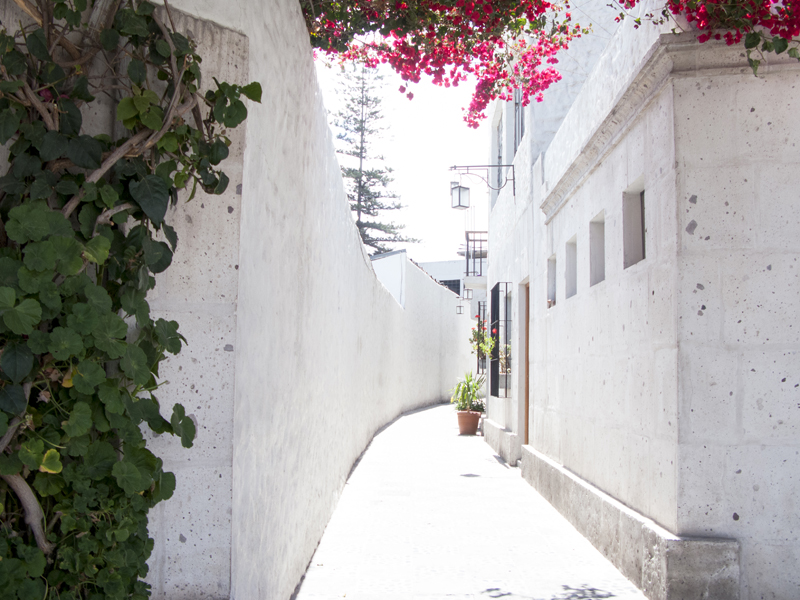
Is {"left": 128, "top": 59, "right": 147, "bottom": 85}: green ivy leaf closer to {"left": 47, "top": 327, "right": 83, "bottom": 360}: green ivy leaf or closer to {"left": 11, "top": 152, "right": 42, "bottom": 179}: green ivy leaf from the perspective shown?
{"left": 11, "top": 152, "right": 42, "bottom": 179}: green ivy leaf

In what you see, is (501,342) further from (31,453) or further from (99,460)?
(31,453)

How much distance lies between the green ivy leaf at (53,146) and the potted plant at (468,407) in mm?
10617

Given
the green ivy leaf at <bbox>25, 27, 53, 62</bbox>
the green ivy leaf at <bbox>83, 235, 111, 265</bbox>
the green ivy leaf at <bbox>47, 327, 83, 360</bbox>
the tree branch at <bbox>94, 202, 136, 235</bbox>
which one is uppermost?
the green ivy leaf at <bbox>25, 27, 53, 62</bbox>

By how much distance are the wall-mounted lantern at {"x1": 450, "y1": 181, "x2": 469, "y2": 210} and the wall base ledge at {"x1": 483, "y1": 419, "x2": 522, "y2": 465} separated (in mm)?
3290

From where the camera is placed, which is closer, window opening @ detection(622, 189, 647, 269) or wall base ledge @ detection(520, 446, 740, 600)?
wall base ledge @ detection(520, 446, 740, 600)

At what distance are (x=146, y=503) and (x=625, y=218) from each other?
127 inches

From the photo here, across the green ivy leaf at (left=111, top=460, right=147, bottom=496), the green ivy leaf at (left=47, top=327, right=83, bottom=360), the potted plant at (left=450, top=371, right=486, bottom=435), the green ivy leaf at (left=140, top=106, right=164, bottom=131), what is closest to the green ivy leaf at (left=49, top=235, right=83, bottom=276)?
the green ivy leaf at (left=47, top=327, right=83, bottom=360)

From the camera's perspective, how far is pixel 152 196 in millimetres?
1785

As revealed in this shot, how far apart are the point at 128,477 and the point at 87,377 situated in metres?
0.27

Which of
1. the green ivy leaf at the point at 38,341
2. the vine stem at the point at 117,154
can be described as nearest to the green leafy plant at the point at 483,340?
the vine stem at the point at 117,154

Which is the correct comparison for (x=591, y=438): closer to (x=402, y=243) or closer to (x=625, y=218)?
(x=625, y=218)

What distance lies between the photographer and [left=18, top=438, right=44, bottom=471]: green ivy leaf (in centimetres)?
158

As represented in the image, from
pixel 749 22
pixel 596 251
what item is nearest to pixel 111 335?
pixel 749 22

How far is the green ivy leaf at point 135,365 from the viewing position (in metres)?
1.71
